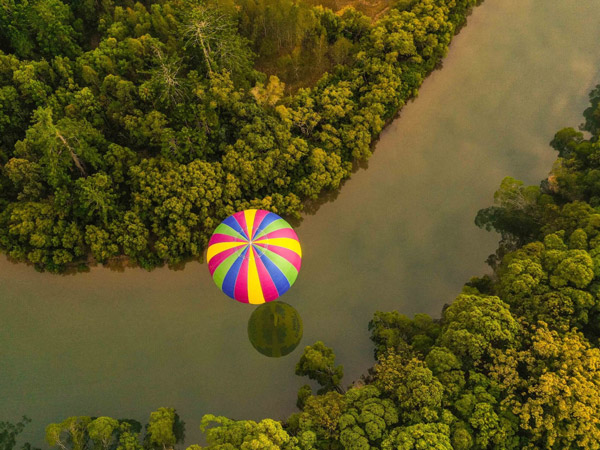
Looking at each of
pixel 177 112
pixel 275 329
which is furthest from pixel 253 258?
pixel 177 112

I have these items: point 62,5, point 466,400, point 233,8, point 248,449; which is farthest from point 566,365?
point 62,5

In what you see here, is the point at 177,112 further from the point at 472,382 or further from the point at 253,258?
the point at 472,382

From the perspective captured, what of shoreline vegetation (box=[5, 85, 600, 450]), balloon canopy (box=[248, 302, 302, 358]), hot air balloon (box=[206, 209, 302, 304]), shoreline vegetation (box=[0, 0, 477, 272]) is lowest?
shoreline vegetation (box=[5, 85, 600, 450])

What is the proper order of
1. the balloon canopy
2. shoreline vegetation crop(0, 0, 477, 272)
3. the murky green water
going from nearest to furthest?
the murky green water < the balloon canopy < shoreline vegetation crop(0, 0, 477, 272)

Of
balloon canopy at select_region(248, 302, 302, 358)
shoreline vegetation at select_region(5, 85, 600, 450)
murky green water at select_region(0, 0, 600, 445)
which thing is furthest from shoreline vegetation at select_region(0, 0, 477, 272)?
shoreline vegetation at select_region(5, 85, 600, 450)

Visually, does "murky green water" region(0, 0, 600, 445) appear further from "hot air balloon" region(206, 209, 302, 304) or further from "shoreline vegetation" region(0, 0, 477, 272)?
"hot air balloon" region(206, 209, 302, 304)

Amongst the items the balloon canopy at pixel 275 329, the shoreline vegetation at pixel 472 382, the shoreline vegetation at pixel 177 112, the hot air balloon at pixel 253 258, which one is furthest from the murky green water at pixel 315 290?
the hot air balloon at pixel 253 258

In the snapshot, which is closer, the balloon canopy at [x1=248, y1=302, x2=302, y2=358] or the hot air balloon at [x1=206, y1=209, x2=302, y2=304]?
the hot air balloon at [x1=206, y1=209, x2=302, y2=304]
